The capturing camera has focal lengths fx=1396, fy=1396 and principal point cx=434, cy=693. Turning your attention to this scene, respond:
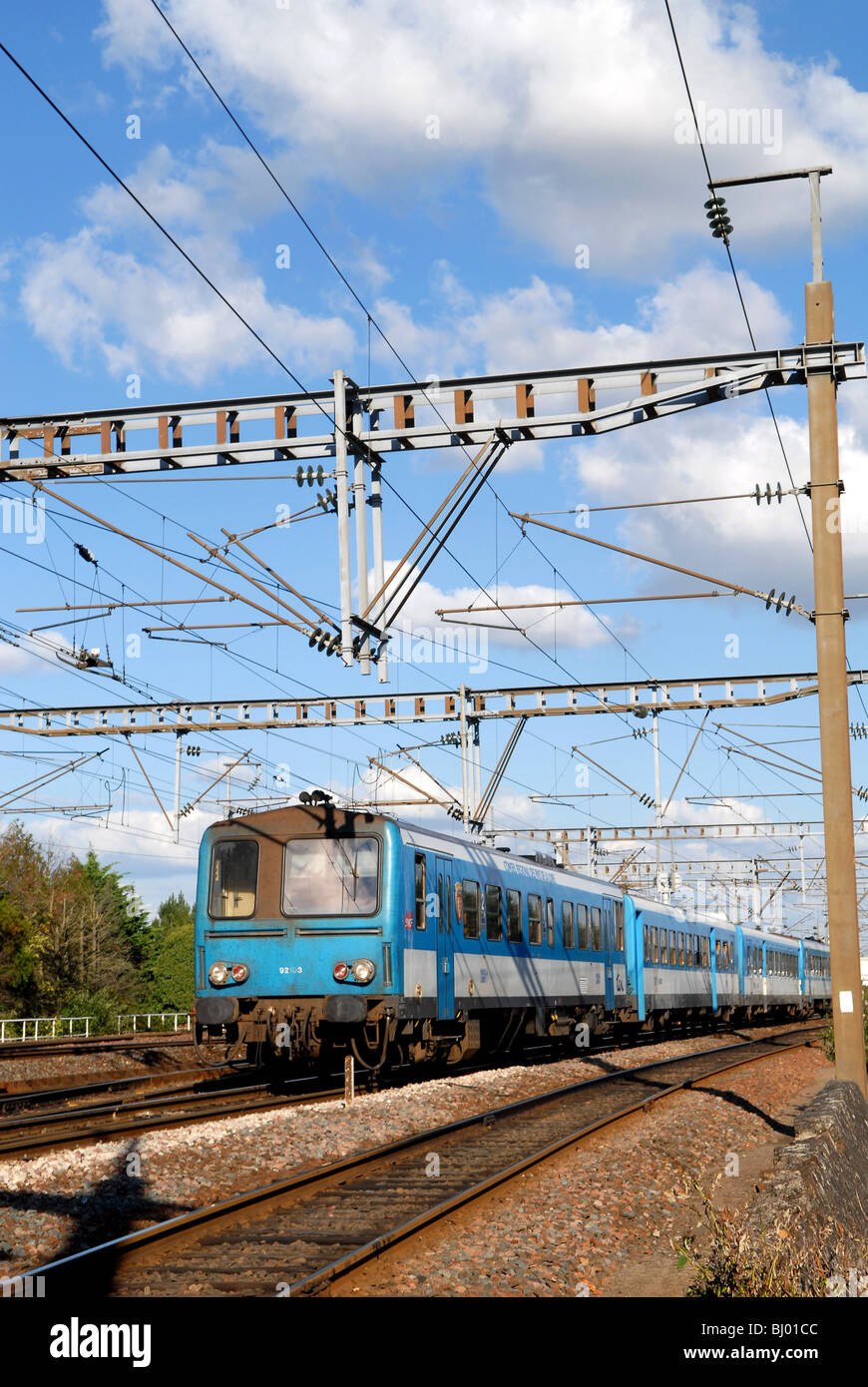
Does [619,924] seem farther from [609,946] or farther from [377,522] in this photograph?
[377,522]

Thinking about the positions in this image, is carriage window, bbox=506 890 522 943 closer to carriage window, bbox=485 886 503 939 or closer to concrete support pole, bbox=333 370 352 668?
carriage window, bbox=485 886 503 939

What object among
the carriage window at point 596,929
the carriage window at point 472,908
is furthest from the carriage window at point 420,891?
the carriage window at point 596,929

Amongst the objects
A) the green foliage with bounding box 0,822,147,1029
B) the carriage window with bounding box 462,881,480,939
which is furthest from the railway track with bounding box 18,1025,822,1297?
the green foliage with bounding box 0,822,147,1029

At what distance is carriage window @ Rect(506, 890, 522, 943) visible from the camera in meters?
20.5

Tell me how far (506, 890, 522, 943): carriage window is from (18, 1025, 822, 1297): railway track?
17.7 ft

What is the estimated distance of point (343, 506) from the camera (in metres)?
13.6

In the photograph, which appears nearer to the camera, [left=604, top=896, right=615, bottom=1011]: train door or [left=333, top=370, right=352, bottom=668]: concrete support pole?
[left=333, top=370, right=352, bottom=668]: concrete support pole

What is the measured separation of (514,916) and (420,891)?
4060 mm

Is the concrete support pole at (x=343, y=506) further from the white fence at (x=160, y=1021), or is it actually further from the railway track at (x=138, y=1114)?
the white fence at (x=160, y=1021)

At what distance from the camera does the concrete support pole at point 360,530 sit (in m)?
13.6

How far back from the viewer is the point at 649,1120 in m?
14.7
